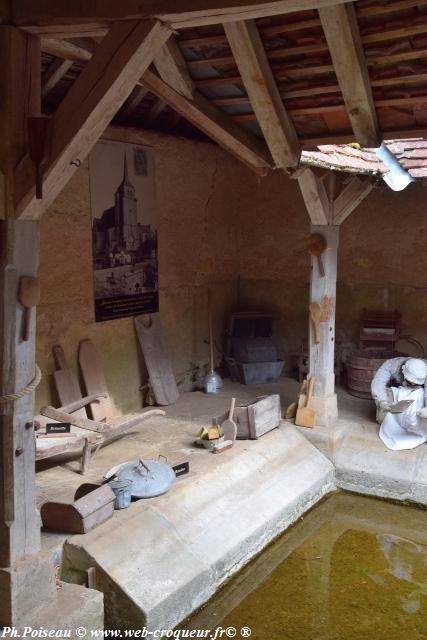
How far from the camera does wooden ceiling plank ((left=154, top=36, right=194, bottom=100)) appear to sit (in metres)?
4.21

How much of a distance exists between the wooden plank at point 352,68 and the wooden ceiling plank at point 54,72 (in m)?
2.28

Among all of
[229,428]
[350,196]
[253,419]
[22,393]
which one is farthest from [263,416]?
[22,393]

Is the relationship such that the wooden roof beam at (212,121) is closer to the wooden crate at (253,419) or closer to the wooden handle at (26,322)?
the wooden handle at (26,322)

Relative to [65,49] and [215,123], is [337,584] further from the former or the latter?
[65,49]

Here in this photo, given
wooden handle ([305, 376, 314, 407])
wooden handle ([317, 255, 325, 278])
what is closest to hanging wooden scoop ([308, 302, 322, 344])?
wooden handle ([317, 255, 325, 278])

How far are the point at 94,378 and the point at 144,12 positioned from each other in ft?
14.3

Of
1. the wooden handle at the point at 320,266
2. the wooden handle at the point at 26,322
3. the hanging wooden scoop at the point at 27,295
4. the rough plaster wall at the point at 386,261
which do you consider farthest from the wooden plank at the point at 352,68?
the rough plaster wall at the point at 386,261

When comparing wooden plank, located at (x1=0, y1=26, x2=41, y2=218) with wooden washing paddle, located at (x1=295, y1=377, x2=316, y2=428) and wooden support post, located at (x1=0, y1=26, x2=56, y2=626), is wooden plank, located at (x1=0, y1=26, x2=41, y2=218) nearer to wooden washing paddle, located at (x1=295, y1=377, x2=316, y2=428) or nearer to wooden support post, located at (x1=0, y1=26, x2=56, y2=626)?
wooden support post, located at (x1=0, y1=26, x2=56, y2=626)

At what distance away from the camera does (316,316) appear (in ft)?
22.1

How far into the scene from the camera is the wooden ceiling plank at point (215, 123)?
4584 mm

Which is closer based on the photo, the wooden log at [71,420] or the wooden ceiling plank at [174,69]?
the wooden ceiling plank at [174,69]

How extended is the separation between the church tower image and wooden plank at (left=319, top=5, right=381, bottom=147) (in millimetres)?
3060

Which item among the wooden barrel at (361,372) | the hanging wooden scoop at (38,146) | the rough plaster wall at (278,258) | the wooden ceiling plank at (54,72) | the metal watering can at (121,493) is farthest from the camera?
the rough plaster wall at (278,258)

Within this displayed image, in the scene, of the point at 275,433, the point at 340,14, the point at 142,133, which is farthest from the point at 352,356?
the point at 340,14
